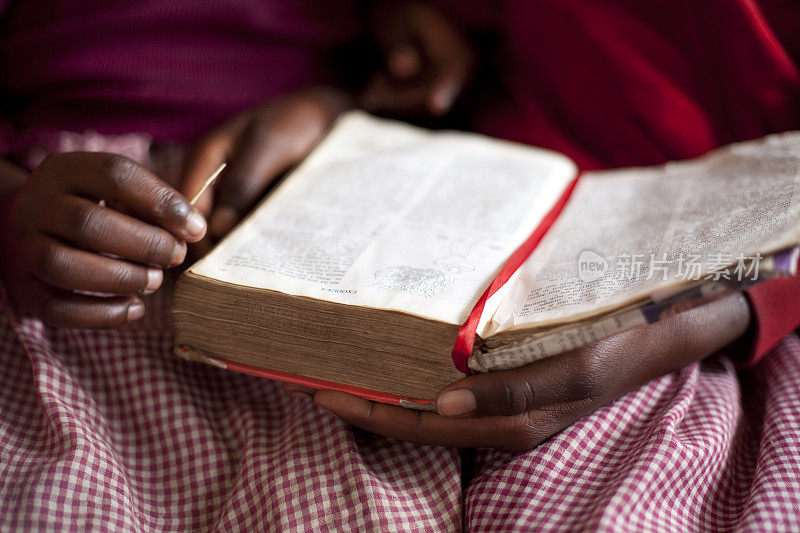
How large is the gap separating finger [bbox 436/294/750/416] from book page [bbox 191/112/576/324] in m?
0.07

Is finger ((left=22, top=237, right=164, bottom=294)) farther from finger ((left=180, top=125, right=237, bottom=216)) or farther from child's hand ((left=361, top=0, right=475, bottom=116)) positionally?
child's hand ((left=361, top=0, right=475, bottom=116))

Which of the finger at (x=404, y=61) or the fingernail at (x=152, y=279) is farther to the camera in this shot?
the finger at (x=404, y=61)

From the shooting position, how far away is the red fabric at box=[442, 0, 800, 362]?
2.83 feet

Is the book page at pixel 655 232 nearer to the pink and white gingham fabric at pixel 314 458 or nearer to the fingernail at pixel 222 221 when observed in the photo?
the pink and white gingham fabric at pixel 314 458

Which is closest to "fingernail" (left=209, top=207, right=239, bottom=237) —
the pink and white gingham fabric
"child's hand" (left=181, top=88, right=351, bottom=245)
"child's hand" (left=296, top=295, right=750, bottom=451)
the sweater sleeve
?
"child's hand" (left=181, top=88, right=351, bottom=245)

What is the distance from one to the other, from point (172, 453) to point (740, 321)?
25.3 inches

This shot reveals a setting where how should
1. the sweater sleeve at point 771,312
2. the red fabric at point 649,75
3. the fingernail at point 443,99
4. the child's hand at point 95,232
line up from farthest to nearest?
the fingernail at point 443,99 → the red fabric at point 649,75 → the sweater sleeve at point 771,312 → the child's hand at point 95,232

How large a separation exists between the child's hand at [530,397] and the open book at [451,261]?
0.02 m

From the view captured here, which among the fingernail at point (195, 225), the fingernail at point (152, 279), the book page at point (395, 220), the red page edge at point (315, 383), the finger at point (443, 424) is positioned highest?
the fingernail at point (195, 225)

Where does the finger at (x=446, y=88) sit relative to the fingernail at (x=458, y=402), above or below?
above

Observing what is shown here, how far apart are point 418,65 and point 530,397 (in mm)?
687

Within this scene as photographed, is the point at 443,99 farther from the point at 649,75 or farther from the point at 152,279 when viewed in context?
the point at 152,279

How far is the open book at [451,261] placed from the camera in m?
0.52

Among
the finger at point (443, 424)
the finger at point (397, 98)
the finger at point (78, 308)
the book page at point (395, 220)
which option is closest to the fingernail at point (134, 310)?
the finger at point (78, 308)
